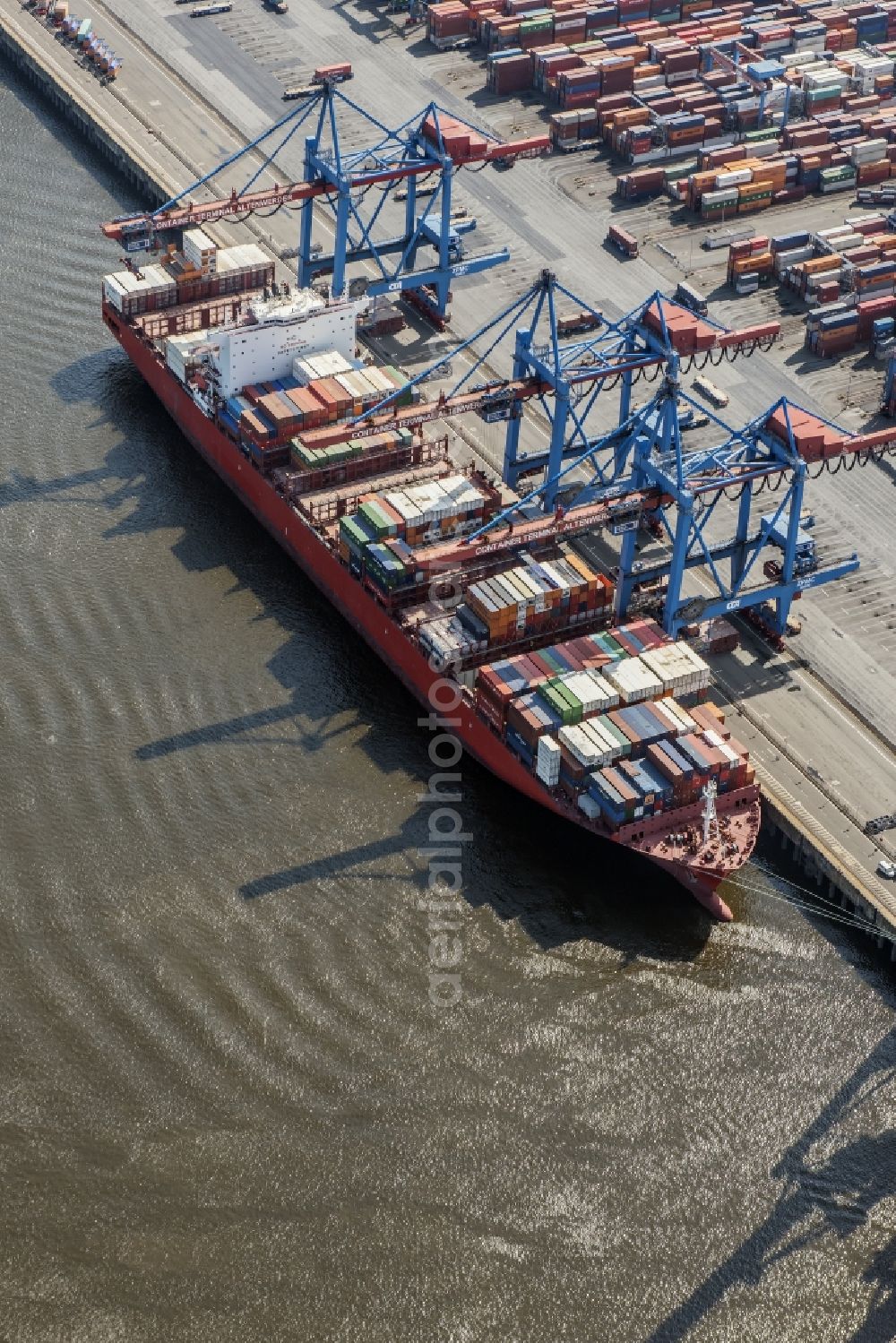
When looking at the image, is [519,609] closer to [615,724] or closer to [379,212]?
[615,724]

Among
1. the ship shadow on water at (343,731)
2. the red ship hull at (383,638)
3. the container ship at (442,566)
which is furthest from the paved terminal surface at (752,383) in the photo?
the ship shadow on water at (343,731)

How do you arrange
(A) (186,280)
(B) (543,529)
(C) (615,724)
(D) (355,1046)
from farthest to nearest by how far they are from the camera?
(A) (186,280) < (B) (543,529) < (C) (615,724) < (D) (355,1046)

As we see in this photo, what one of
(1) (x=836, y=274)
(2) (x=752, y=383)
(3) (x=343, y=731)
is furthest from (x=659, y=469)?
(1) (x=836, y=274)

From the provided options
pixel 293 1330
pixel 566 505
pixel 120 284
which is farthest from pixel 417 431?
pixel 293 1330

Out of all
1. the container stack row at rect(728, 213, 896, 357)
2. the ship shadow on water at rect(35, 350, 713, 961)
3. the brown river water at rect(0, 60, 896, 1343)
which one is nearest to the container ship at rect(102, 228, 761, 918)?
the ship shadow on water at rect(35, 350, 713, 961)

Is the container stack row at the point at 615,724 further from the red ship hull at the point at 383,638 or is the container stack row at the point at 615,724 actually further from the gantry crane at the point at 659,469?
the gantry crane at the point at 659,469
